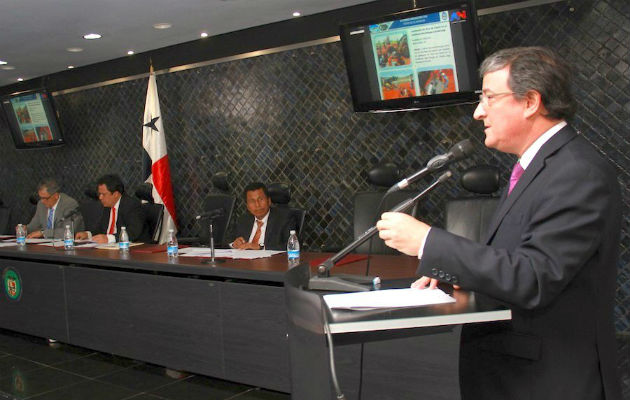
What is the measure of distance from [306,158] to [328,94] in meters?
0.61

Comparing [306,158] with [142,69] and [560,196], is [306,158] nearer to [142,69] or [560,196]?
[142,69]

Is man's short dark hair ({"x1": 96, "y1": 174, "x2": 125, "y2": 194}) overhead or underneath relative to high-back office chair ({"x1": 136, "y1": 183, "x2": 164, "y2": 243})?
overhead

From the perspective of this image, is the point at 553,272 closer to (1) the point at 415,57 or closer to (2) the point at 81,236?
(1) the point at 415,57

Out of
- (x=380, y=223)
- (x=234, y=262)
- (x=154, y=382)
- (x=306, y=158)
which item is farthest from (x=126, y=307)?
(x=380, y=223)

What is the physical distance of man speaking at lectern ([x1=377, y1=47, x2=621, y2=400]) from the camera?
48.8 inches

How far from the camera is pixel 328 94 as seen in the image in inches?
221

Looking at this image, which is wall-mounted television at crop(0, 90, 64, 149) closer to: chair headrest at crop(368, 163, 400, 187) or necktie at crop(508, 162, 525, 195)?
chair headrest at crop(368, 163, 400, 187)

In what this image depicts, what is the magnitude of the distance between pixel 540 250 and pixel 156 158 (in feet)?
18.8

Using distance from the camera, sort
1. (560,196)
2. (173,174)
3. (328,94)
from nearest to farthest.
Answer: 1. (560,196)
2. (328,94)
3. (173,174)

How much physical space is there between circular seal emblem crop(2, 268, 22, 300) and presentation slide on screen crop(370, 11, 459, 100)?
312cm

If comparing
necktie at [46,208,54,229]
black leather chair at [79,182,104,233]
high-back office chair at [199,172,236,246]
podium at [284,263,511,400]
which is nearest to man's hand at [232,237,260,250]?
high-back office chair at [199,172,236,246]

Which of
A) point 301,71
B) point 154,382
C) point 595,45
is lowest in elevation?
point 154,382

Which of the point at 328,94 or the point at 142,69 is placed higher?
the point at 142,69

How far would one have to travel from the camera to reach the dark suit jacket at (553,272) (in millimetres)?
1233
